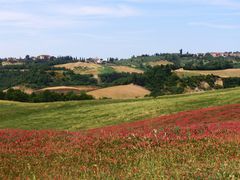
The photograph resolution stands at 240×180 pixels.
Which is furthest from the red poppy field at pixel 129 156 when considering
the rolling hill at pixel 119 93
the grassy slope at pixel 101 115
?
the rolling hill at pixel 119 93

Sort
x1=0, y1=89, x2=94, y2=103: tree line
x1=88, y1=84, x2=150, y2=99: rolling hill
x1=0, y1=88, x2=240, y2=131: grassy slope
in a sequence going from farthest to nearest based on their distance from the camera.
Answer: x1=88, y1=84, x2=150, y2=99: rolling hill, x1=0, y1=89, x2=94, y2=103: tree line, x1=0, y1=88, x2=240, y2=131: grassy slope

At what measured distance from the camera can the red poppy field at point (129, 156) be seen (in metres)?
9.84

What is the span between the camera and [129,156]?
12.7 meters

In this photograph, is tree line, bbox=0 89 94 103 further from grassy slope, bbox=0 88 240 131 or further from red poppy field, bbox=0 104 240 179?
red poppy field, bbox=0 104 240 179

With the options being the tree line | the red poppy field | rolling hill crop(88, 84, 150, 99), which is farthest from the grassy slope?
rolling hill crop(88, 84, 150, 99)

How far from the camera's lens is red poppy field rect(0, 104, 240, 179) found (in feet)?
32.3

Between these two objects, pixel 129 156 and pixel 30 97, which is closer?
pixel 129 156

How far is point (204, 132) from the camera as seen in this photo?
17000 mm

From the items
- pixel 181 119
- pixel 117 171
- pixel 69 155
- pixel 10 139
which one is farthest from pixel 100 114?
pixel 117 171

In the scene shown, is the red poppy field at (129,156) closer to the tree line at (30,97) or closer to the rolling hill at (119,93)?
the tree line at (30,97)

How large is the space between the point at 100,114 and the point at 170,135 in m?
32.4

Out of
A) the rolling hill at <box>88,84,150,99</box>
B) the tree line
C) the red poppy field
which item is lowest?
the rolling hill at <box>88,84,150,99</box>

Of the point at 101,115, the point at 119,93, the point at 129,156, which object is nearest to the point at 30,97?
the point at 119,93

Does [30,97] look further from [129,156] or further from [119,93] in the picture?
[129,156]
